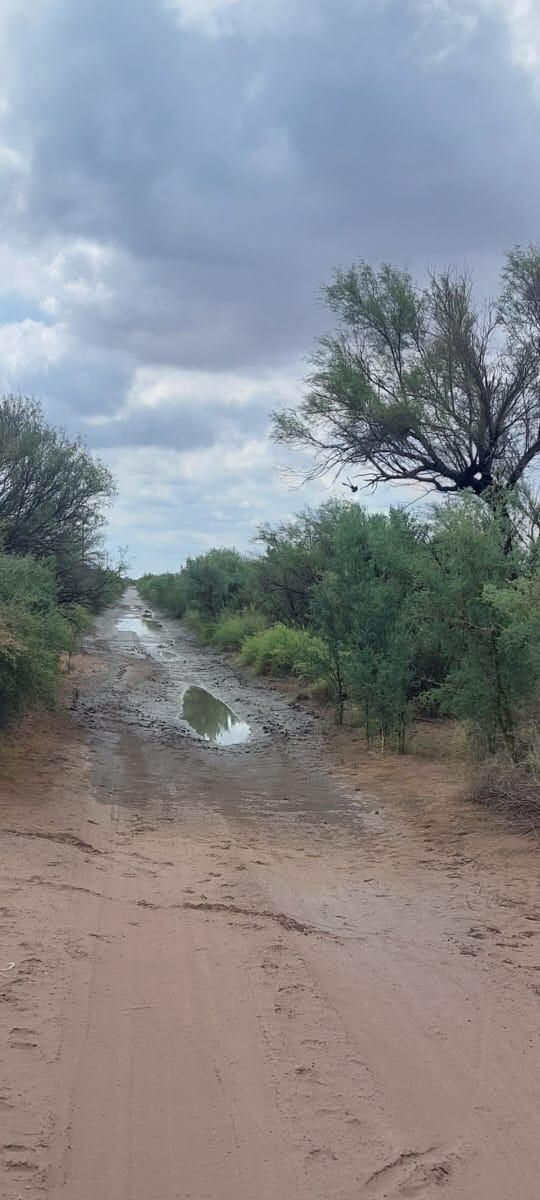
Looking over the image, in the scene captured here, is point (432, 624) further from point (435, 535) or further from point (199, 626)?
point (199, 626)

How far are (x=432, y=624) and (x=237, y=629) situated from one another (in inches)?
983

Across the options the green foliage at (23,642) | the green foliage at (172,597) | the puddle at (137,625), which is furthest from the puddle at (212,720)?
the green foliage at (172,597)

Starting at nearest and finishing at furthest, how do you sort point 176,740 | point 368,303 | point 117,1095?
point 117,1095 < point 176,740 < point 368,303

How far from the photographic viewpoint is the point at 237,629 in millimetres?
35281

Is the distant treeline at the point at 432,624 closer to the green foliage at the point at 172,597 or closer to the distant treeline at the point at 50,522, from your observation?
the distant treeline at the point at 50,522

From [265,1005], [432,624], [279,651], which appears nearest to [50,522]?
[279,651]

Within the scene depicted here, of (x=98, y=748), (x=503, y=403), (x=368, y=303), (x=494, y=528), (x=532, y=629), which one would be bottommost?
(x=98, y=748)

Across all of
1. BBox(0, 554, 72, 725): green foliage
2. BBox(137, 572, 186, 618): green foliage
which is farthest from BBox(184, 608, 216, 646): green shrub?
BBox(0, 554, 72, 725): green foliage

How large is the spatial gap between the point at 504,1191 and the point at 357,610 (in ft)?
36.3

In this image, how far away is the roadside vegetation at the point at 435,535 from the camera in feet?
32.8

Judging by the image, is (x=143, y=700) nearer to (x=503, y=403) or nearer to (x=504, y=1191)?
(x=503, y=403)

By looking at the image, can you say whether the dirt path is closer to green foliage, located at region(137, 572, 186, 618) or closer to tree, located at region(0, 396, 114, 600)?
tree, located at region(0, 396, 114, 600)

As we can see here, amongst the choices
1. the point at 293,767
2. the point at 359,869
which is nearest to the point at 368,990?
the point at 359,869

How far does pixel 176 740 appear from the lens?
15125 mm
